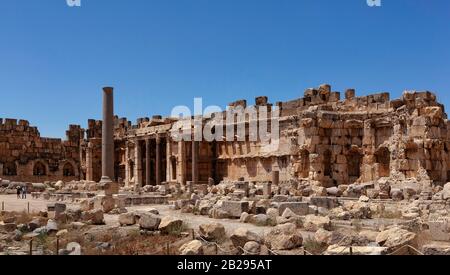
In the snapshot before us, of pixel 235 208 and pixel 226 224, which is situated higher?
pixel 235 208

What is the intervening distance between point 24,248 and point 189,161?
28389mm

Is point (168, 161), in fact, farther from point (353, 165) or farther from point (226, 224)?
point (226, 224)

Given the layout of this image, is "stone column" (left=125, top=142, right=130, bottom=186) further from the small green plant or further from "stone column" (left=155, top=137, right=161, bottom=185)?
the small green plant

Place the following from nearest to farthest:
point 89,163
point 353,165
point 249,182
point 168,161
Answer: point 353,165 < point 249,182 < point 168,161 < point 89,163

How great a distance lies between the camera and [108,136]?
72.6ft

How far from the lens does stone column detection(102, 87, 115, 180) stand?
22.0 meters

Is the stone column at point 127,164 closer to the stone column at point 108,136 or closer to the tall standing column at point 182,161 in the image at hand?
the tall standing column at point 182,161

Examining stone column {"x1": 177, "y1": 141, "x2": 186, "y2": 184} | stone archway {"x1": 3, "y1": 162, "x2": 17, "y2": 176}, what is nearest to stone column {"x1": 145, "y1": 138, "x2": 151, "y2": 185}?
stone column {"x1": 177, "y1": 141, "x2": 186, "y2": 184}

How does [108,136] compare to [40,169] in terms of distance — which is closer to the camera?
[108,136]

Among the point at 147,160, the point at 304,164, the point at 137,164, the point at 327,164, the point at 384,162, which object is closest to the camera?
A: the point at 384,162

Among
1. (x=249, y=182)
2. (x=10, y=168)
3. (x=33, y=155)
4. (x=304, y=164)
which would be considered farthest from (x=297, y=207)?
(x=33, y=155)

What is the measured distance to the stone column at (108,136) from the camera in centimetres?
2195
